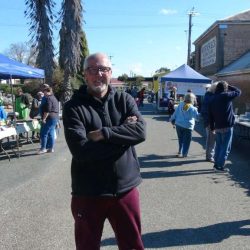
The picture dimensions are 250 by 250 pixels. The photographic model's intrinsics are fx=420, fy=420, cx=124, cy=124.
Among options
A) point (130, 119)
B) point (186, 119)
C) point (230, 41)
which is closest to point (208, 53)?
point (230, 41)

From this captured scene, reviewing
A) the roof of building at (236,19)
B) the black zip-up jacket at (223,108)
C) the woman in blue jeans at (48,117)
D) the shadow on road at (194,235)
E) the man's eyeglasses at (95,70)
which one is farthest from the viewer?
the roof of building at (236,19)

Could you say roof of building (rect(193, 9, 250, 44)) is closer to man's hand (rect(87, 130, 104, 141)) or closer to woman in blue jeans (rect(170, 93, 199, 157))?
woman in blue jeans (rect(170, 93, 199, 157))

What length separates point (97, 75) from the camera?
9.91ft

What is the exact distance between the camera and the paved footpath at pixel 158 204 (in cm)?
479

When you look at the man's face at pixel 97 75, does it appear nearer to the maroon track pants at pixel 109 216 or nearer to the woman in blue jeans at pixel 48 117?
the maroon track pants at pixel 109 216

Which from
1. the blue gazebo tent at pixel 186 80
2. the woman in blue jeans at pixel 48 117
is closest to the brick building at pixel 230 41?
the blue gazebo tent at pixel 186 80

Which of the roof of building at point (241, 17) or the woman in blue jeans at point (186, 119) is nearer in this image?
the woman in blue jeans at point (186, 119)

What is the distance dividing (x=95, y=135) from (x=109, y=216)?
2.02 feet

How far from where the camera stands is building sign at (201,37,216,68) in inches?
1332

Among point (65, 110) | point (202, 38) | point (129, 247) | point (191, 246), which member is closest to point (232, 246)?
point (191, 246)

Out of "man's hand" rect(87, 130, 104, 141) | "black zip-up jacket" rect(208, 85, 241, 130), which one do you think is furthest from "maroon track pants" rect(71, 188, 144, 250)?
"black zip-up jacket" rect(208, 85, 241, 130)

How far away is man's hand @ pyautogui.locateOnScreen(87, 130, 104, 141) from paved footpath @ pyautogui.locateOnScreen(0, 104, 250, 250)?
2.02 m

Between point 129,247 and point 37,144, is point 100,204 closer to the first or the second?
point 129,247

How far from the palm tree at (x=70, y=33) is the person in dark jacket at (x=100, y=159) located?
23314 millimetres
